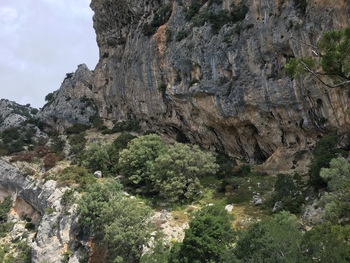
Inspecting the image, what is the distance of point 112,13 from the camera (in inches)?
2021

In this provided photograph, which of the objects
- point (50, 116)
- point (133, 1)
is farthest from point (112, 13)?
point (50, 116)

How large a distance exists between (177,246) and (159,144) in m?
16.1

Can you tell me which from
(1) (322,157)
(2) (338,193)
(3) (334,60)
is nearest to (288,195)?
(1) (322,157)

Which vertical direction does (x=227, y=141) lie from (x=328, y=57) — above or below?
below

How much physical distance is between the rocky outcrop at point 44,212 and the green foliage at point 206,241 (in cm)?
1116

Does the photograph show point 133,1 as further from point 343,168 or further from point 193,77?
point 343,168

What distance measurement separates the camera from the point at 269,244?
12.6m

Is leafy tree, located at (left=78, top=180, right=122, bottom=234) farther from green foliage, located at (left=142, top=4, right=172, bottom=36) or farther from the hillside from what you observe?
green foliage, located at (left=142, top=4, right=172, bottom=36)

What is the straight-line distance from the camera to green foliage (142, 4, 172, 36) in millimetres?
41812

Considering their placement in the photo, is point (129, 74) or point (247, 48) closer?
point (247, 48)

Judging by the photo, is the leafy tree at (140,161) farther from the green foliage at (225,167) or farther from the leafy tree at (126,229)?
the leafy tree at (126,229)

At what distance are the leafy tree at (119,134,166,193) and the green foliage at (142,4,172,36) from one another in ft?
53.3

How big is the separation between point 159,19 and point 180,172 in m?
22.9

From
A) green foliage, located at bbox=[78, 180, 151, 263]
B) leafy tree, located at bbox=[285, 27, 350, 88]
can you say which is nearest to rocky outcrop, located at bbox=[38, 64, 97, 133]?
green foliage, located at bbox=[78, 180, 151, 263]
